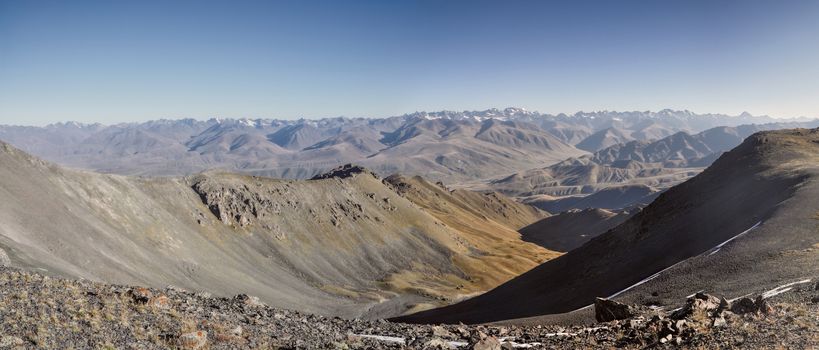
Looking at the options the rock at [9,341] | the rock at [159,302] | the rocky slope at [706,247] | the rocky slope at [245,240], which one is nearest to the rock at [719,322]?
the rocky slope at [706,247]

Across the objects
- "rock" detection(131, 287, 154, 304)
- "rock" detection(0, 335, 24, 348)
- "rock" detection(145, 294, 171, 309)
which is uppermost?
"rock" detection(0, 335, 24, 348)

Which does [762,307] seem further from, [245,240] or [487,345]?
[245,240]

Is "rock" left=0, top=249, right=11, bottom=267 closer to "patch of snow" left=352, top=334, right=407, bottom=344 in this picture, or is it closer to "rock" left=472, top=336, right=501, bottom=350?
"patch of snow" left=352, top=334, right=407, bottom=344

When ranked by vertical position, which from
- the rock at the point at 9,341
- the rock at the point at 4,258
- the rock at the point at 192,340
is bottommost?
the rock at the point at 4,258

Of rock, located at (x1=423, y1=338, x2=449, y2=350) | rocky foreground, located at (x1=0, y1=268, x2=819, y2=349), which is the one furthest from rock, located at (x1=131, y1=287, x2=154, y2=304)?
rock, located at (x1=423, y1=338, x2=449, y2=350)

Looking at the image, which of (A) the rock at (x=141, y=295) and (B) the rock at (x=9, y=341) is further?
(A) the rock at (x=141, y=295)

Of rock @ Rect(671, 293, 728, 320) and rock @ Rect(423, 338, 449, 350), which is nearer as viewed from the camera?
rock @ Rect(423, 338, 449, 350)

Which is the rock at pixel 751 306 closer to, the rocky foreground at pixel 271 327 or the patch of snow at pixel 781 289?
the rocky foreground at pixel 271 327
